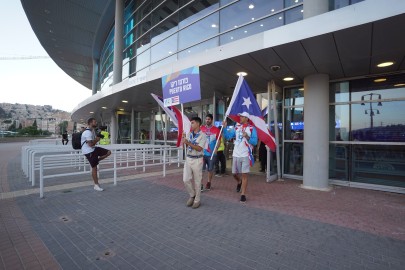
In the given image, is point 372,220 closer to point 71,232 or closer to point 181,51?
point 71,232

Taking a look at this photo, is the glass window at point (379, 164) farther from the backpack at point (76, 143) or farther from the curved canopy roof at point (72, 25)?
the curved canopy roof at point (72, 25)

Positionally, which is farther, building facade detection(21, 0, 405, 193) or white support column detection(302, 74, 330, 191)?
white support column detection(302, 74, 330, 191)

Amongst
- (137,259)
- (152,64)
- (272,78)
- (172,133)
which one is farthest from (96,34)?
(137,259)

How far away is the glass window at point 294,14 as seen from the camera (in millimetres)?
7195

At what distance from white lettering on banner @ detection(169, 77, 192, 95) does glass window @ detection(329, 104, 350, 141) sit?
5.08 metres

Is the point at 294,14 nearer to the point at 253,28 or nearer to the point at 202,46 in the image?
the point at 253,28

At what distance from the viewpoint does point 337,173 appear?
7.72m

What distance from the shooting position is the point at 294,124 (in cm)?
866

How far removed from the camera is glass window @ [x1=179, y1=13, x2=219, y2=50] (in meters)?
9.60

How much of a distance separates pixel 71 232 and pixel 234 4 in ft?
28.8

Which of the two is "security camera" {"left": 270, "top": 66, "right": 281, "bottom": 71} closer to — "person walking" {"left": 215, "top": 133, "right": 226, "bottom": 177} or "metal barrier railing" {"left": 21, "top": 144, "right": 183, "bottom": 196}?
"person walking" {"left": 215, "top": 133, "right": 226, "bottom": 177}

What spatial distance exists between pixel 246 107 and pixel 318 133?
8.64ft

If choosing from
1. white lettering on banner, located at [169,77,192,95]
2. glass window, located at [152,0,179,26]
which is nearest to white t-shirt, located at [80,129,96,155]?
white lettering on banner, located at [169,77,192,95]

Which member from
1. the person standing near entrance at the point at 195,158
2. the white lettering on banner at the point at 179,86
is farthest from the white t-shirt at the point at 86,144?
the person standing near entrance at the point at 195,158
